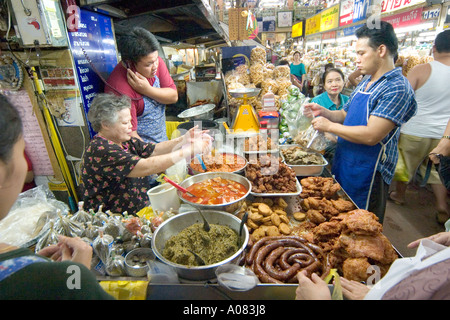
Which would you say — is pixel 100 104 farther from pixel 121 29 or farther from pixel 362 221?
pixel 121 29

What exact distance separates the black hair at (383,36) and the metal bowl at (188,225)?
218 centimetres

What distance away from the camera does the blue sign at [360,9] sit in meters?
8.85

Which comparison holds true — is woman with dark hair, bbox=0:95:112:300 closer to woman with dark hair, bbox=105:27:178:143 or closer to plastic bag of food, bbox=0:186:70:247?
plastic bag of food, bbox=0:186:70:247

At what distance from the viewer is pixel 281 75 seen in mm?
5039

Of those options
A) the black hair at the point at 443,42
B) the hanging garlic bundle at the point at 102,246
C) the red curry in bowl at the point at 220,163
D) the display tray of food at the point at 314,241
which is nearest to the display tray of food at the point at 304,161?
the display tray of food at the point at 314,241

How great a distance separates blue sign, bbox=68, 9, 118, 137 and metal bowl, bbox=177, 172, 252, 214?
60.4 inches

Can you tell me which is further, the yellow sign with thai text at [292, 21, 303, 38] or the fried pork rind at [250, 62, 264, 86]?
the yellow sign with thai text at [292, 21, 303, 38]

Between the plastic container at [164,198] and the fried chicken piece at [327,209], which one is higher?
the plastic container at [164,198]

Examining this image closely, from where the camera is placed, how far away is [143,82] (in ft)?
9.14

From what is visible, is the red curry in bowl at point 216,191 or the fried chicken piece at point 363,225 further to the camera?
the red curry in bowl at point 216,191

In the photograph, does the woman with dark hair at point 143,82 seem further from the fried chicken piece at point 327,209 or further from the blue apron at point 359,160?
the blue apron at point 359,160

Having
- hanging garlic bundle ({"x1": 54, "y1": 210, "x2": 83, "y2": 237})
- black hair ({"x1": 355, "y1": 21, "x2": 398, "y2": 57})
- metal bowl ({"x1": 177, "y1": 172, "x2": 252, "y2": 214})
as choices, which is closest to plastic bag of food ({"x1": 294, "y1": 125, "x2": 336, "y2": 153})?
black hair ({"x1": 355, "y1": 21, "x2": 398, "y2": 57})

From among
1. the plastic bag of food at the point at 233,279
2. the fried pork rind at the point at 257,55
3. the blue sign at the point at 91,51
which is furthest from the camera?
the fried pork rind at the point at 257,55

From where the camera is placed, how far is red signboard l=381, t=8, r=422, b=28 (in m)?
5.93
